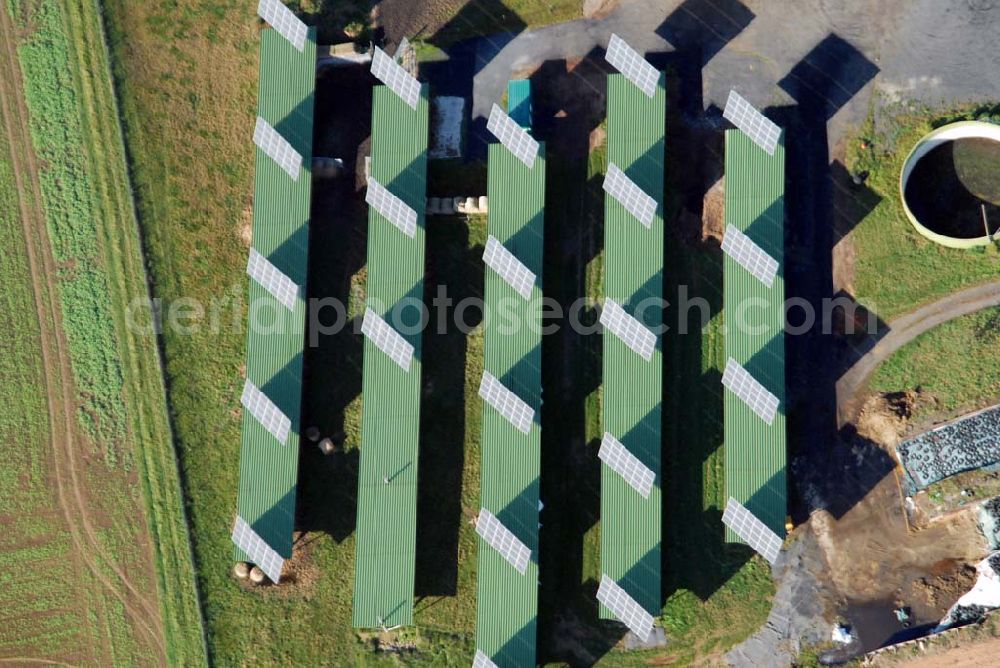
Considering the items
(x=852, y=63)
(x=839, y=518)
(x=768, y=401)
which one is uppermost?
(x=852, y=63)

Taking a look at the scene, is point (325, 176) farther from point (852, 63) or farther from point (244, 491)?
point (852, 63)

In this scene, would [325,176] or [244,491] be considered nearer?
[244,491]

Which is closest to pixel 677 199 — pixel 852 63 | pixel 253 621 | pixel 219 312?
pixel 852 63

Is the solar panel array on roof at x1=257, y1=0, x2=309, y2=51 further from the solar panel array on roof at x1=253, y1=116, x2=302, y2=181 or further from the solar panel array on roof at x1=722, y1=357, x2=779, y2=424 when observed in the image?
the solar panel array on roof at x1=722, y1=357, x2=779, y2=424

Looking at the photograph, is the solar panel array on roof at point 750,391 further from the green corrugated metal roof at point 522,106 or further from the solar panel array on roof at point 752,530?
the green corrugated metal roof at point 522,106

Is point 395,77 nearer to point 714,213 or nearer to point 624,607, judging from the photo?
point 714,213

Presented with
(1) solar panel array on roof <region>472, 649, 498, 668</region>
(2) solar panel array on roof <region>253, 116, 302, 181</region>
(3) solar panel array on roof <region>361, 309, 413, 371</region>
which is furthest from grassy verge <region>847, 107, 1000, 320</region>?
(2) solar panel array on roof <region>253, 116, 302, 181</region>
